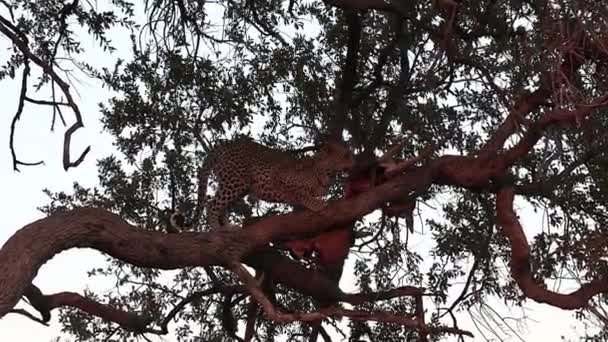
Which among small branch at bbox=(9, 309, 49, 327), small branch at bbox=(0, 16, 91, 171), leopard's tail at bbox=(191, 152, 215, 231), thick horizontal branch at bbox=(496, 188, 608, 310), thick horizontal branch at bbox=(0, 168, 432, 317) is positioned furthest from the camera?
leopard's tail at bbox=(191, 152, 215, 231)

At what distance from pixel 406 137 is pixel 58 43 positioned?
8.09 ft

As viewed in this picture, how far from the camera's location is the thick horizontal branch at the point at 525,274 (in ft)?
17.9

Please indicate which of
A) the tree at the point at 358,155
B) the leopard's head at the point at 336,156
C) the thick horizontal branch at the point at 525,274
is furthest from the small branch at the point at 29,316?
the thick horizontal branch at the point at 525,274

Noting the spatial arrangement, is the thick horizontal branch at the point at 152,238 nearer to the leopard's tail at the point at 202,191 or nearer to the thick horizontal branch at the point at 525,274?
the thick horizontal branch at the point at 525,274

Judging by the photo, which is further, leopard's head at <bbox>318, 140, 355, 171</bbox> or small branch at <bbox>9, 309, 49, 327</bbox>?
leopard's head at <bbox>318, 140, 355, 171</bbox>

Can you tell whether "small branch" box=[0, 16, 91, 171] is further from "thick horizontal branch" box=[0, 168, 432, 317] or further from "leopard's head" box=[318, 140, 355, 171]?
"leopard's head" box=[318, 140, 355, 171]

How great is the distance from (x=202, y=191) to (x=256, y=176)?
40 centimetres

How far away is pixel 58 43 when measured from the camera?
6574mm

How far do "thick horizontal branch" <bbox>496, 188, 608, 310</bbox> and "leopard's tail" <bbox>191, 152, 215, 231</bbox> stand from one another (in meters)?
2.00

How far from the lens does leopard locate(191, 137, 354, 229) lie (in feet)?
21.6

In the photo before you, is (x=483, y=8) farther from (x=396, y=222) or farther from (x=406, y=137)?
(x=396, y=222)

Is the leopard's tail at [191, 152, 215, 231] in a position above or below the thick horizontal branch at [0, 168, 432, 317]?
above

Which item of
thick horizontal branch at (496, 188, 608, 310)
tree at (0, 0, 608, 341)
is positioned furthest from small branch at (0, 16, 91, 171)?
thick horizontal branch at (496, 188, 608, 310)

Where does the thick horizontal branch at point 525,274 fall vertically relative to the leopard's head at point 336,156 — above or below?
below
